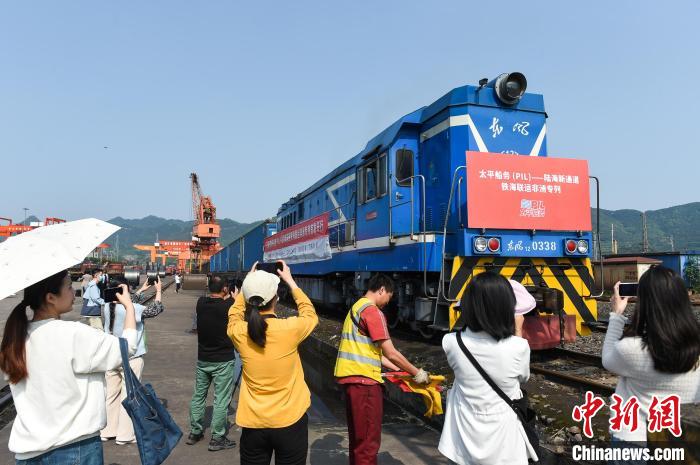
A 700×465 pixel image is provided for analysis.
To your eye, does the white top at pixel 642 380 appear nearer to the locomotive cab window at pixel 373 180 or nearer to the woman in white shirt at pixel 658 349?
the woman in white shirt at pixel 658 349

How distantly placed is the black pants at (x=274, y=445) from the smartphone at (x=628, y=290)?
1.92m

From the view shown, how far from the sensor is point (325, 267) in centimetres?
1214

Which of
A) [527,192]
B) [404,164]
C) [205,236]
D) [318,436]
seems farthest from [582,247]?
[205,236]

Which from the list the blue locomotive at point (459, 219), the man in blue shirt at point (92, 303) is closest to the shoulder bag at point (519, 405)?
the blue locomotive at point (459, 219)

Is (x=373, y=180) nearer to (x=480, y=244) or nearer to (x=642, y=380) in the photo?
(x=480, y=244)

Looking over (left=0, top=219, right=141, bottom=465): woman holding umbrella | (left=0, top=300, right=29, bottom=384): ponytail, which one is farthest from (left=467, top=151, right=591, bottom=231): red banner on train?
(left=0, top=300, right=29, bottom=384): ponytail

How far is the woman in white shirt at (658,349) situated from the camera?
2.14 metres

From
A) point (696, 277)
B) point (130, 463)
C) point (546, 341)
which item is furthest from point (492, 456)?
point (696, 277)

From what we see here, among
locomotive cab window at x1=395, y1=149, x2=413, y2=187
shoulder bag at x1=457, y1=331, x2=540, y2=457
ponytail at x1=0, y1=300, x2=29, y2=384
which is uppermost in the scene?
locomotive cab window at x1=395, y1=149, x2=413, y2=187

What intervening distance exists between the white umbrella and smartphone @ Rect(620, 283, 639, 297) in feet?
8.75

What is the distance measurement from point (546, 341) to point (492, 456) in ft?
16.0

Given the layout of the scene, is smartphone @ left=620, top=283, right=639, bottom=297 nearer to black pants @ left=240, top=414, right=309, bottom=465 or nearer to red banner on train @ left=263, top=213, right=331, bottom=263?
black pants @ left=240, top=414, right=309, bottom=465

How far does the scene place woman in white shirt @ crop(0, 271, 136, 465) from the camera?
2287mm

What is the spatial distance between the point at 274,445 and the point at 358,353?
0.89 meters
